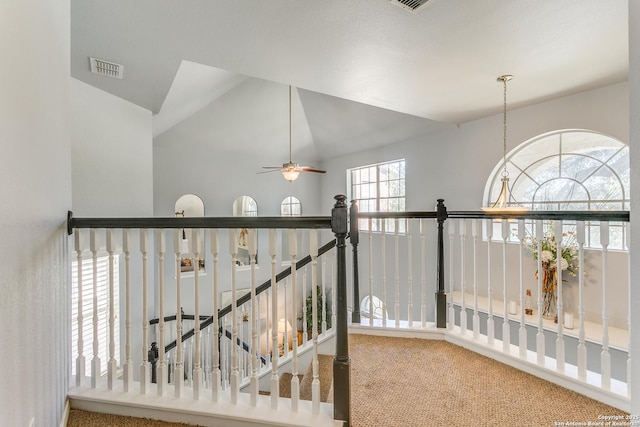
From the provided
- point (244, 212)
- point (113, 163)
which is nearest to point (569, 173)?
point (113, 163)

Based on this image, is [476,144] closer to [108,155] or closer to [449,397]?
[449,397]

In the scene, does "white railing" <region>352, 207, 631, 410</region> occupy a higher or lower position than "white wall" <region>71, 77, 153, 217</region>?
lower

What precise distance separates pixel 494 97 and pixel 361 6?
95.0 inches

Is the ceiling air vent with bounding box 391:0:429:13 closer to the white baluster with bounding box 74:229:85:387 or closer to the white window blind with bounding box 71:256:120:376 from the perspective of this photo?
the white baluster with bounding box 74:229:85:387

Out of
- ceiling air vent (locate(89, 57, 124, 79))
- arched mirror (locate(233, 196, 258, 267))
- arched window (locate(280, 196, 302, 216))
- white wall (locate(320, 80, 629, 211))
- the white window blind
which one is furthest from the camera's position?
arched window (locate(280, 196, 302, 216))

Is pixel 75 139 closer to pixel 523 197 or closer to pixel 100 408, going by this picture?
pixel 100 408

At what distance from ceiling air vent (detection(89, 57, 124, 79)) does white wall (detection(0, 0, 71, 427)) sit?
128 cm

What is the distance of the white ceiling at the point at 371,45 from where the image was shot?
6.54 ft

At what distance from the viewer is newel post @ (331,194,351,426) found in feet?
4.66

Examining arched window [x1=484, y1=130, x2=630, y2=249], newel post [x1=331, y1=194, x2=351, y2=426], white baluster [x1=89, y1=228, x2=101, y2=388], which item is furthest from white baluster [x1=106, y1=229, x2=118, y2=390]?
arched window [x1=484, y1=130, x2=630, y2=249]

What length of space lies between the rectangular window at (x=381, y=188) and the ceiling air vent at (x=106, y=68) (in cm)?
444

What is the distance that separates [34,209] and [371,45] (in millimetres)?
2354

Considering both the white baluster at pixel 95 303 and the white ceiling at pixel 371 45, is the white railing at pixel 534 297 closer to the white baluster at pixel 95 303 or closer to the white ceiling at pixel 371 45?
the white ceiling at pixel 371 45

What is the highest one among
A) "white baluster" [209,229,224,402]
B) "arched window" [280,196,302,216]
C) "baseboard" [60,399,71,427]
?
"arched window" [280,196,302,216]
